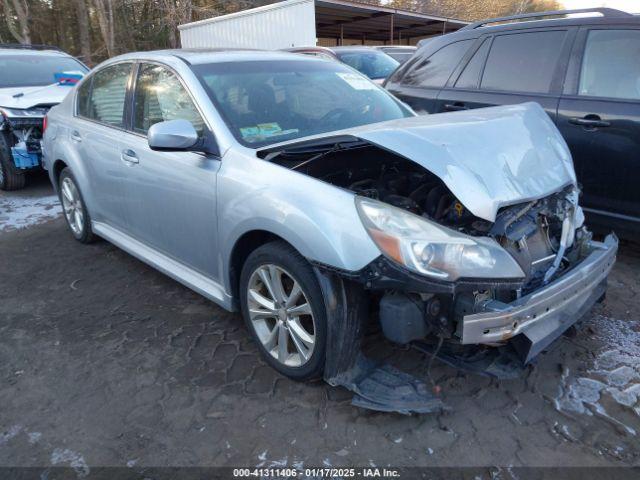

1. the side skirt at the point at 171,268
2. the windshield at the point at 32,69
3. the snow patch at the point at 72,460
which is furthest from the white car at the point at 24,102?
the snow patch at the point at 72,460

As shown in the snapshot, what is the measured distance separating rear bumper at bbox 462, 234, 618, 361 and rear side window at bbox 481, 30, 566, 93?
1.94 meters

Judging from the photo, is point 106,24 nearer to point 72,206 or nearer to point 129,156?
point 72,206

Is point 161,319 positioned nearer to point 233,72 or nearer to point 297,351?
point 297,351

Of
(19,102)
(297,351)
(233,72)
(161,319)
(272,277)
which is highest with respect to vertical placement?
(233,72)

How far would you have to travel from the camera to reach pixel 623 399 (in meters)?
2.46

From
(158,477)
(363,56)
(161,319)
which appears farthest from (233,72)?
(363,56)

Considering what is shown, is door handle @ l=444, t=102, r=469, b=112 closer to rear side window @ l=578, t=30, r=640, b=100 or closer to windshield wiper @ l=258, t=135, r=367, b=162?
rear side window @ l=578, t=30, r=640, b=100

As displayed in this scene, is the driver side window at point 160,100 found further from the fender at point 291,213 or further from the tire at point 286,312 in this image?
the tire at point 286,312

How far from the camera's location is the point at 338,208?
7.25 feet

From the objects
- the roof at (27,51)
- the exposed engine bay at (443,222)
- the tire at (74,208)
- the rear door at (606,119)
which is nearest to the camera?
the exposed engine bay at (443,222)

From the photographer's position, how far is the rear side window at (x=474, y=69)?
4.56 meters

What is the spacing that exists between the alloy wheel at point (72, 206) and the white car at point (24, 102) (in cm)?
238

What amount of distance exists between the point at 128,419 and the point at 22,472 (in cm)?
47

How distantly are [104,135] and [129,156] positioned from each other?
516 millimetres
